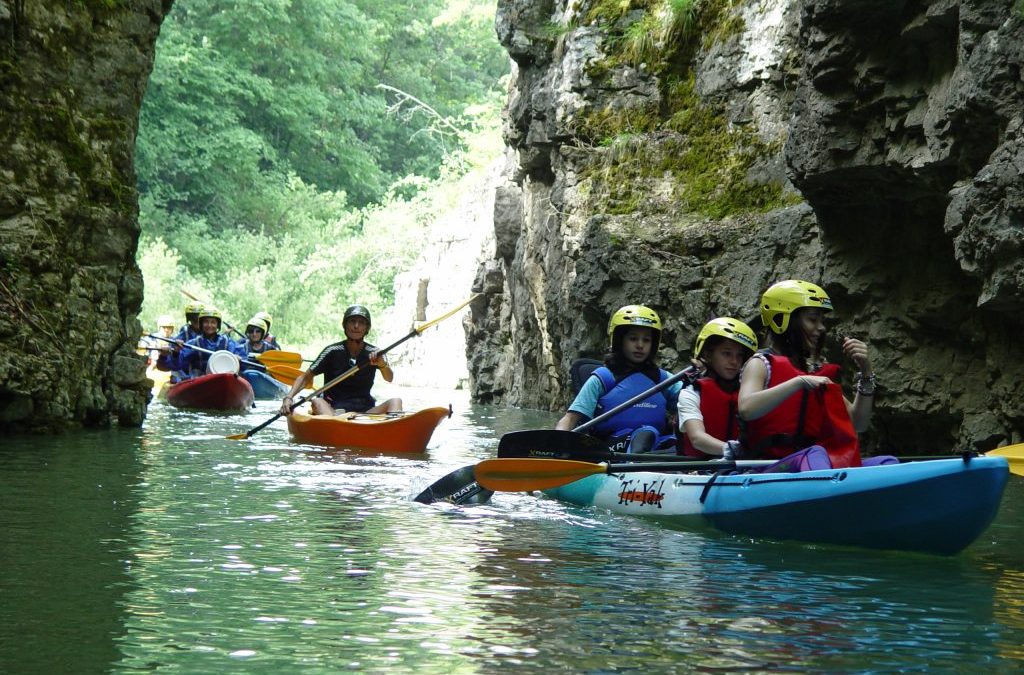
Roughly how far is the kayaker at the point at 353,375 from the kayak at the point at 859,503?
5.17 m

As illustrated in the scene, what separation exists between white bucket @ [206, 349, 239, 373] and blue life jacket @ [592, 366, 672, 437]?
8.83 meters

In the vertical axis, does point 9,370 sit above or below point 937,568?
above

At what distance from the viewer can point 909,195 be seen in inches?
358

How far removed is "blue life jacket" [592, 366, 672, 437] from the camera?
759 cm

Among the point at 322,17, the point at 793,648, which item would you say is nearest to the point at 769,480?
the point at 793,648

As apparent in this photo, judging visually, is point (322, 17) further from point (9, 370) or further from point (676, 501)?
point (676, 501)

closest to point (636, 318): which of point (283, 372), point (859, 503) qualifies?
point (859, 503)

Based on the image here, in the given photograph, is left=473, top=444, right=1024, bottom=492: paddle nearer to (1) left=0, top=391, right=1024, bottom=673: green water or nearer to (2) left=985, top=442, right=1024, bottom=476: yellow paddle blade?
(2) left=985, top=442, right=1024, bottom=476: yellow paddle blade

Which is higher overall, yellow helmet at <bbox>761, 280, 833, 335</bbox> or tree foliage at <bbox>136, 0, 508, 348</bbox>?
tree foliage at <bbox>136, 0, 508, 348</bbox>

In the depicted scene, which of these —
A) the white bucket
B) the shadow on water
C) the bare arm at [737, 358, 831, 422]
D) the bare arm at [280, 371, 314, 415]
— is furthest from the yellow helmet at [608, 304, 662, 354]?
the white bucket

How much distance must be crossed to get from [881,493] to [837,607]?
1005 mm

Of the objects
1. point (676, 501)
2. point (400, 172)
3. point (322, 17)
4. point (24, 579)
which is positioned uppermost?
point (322, 17)

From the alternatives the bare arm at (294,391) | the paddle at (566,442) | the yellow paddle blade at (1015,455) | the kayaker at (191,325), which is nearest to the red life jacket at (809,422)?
the paddle at (566,442)

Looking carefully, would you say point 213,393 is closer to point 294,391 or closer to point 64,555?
point 294,391
